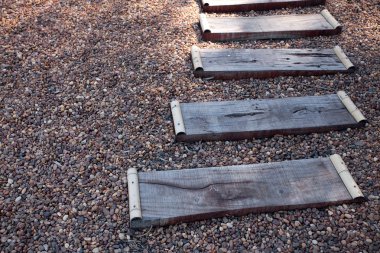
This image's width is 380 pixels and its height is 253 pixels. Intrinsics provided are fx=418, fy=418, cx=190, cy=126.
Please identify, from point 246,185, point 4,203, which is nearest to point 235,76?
point 246,185

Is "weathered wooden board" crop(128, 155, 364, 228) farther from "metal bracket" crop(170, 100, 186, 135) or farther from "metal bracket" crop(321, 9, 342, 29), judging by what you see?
"metal bracket" crop(321, 9, 342, 29)

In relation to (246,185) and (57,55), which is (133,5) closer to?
(57,55)

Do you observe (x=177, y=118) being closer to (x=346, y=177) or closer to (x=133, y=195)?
(x=133, y=195)

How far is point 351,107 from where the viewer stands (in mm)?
3268

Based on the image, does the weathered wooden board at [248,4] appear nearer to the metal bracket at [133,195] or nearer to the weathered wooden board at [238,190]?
the weathered wooden board at [238,190]

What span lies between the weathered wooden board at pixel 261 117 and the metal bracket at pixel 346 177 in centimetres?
36

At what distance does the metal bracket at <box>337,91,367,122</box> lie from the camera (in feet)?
10.4

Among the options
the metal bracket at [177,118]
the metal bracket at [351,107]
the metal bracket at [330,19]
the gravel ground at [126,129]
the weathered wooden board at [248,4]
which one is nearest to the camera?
the gravel ground at [126,129]

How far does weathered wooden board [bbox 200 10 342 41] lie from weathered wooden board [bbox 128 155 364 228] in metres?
1.62

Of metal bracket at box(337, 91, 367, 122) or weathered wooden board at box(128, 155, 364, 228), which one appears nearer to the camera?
weathered wooden board at box(128, 155, 364, 228)

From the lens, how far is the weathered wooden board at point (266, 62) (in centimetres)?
357

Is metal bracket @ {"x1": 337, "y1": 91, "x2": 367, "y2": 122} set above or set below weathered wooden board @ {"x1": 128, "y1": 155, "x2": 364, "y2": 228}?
above

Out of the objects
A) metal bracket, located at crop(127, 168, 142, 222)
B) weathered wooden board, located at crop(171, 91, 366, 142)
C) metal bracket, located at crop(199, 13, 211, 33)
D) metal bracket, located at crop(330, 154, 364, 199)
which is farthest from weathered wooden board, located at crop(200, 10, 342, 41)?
metal bracket, located at crop(127, 168, 142, 222)

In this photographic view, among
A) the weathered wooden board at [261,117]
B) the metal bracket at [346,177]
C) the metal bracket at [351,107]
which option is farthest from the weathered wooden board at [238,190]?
the metal bracket at [351,107]
